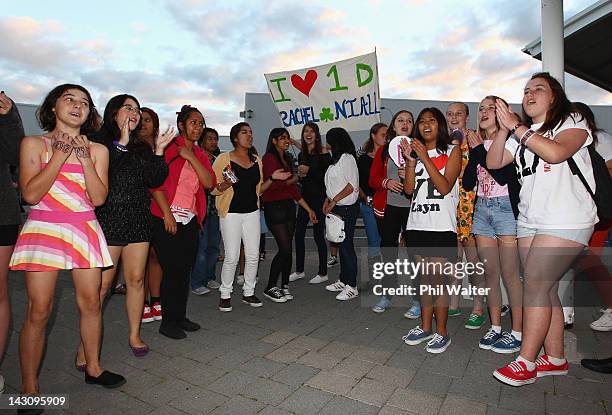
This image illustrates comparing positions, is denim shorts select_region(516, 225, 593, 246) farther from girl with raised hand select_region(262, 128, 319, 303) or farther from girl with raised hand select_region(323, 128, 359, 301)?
girl with raised hand select_region(262, 128, 319, 303)

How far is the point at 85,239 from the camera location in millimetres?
2648

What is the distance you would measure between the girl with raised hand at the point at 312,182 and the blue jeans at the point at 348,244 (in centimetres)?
70

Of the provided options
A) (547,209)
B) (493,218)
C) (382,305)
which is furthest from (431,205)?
(382,305)

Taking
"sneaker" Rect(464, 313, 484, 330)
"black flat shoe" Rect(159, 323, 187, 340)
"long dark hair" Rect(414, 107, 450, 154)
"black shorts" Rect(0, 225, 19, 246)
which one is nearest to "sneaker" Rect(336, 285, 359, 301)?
"sneaker" Rect(464, 313, 484, 330)

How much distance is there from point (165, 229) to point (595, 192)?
3.39 meters

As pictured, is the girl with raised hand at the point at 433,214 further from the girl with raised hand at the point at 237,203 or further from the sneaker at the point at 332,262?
the sneaker at the point at 332,262

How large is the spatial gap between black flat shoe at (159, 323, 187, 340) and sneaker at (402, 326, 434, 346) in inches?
81.4

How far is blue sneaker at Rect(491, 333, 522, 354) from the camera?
138 inches

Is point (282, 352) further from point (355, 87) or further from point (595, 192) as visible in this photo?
point (355, 87)

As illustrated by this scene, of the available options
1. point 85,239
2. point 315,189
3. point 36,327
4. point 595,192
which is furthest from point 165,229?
point 595,192

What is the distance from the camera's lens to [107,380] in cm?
287

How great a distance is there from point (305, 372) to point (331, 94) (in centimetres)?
519

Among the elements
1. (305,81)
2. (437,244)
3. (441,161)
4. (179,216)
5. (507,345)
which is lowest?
(507,345)

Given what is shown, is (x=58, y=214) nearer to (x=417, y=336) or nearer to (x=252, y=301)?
(x=252, y=301)
